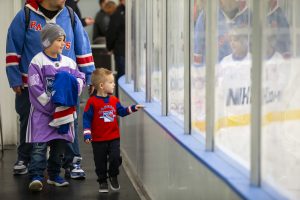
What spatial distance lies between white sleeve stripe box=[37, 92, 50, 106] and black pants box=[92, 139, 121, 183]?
0.50 m

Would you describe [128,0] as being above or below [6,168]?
above

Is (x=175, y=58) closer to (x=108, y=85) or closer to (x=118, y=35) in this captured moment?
(x=108, y=85)

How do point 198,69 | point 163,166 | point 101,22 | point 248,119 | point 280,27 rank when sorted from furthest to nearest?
point 101,22, point 163,166, point 198,69, point 248,119, point 280,27

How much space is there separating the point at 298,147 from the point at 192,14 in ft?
5.01

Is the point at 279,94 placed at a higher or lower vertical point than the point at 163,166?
higher

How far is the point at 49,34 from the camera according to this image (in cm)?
612

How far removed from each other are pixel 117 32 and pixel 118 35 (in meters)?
0.06

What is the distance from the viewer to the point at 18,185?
666cm

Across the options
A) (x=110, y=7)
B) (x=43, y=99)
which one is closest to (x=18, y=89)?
(x=43, y=99)

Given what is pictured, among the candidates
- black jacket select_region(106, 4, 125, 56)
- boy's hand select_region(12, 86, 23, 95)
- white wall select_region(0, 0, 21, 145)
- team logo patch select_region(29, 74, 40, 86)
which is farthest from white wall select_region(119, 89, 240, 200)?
black jacket select_region(106, 4, 125, 56)

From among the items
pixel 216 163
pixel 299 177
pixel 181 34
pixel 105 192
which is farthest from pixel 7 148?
pixel 299 177

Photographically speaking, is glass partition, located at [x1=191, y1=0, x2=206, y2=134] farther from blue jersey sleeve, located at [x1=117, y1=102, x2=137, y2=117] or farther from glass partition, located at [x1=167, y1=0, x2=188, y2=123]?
blue jersey sleeve, located at [x1=117, y1=102, x2=137, y2=117]

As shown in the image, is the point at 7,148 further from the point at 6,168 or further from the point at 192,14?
the point at 192,14

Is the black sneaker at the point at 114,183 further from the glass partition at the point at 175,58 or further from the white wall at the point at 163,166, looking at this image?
the glass partition at the point at 175,58
